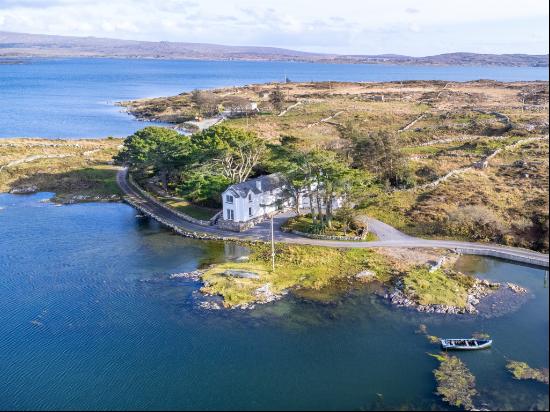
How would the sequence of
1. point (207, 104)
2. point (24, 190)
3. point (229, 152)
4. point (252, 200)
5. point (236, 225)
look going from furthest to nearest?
point (207, 104) → point (24, 190) → point (229, 152) → point (252, 200) → point (236, 225)

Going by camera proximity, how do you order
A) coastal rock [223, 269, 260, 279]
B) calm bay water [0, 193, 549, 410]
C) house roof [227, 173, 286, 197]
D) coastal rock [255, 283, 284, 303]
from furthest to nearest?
house roof [227, 173, 286, 197] < coastal rock [223, 269, 260, 279] < coastal rock [255, 283, 284, 303] < calm bay water [0, 193, 549, 410]

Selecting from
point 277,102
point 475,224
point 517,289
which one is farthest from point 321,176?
point 277,102

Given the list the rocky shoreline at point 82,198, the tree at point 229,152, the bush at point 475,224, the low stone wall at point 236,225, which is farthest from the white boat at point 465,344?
the rocky shoreline at point 82,198

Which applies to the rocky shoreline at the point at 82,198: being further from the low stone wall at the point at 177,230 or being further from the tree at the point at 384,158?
the tree at the point at 384,158

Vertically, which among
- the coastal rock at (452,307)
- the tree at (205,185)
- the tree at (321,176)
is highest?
the tree at (321,176)

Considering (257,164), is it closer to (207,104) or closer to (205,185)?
(205,185)

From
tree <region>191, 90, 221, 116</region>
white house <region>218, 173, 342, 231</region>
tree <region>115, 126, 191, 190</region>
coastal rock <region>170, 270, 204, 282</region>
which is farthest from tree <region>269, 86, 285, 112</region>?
coastal rock <region>170, 270, 204, 282</region>

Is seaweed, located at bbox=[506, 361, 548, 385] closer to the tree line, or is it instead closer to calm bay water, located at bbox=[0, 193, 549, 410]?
calm bay water, located at bbox=[0, 193, 549, 410]
